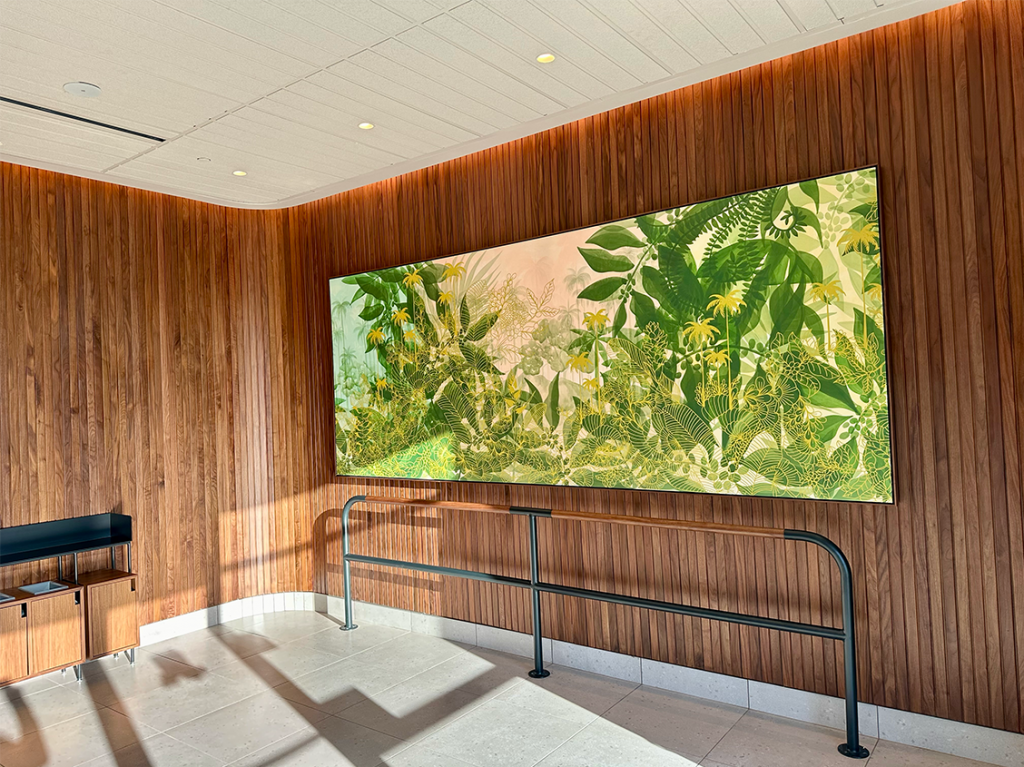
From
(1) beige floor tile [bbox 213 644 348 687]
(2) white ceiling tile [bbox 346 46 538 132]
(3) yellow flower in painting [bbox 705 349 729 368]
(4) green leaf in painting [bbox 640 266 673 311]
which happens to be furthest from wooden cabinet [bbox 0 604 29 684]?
(3) yellow flower in painting [bbox 705 349 729 368]

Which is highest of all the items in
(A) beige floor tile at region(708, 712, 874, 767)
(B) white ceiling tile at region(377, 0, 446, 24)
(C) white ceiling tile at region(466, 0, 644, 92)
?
(C) white ceiling tile at region(466, 0, 644, 92)

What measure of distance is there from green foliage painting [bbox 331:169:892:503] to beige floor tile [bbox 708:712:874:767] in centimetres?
107

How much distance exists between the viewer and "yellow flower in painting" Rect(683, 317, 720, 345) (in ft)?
11.1

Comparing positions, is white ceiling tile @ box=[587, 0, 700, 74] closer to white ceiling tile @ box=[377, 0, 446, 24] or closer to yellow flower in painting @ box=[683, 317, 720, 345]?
white ceiling tile @ box=[377, 0, 446, 24]

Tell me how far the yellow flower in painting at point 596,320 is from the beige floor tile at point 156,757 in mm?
2721

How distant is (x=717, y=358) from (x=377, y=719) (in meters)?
2.45

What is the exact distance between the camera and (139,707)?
371cm

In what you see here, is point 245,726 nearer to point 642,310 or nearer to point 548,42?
point 642,310

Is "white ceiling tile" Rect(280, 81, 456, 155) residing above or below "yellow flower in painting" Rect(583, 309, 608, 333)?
above

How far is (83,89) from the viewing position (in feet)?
10.3

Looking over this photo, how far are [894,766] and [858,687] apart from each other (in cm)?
37

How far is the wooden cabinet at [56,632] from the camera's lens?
389 centimetres

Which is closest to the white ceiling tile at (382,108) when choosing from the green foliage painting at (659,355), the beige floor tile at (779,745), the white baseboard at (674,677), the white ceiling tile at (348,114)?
the white ceiling tile at (348,114)

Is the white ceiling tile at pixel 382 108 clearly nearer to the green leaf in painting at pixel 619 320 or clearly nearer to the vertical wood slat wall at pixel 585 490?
the vertical wood slat wall at pixel 585 490
